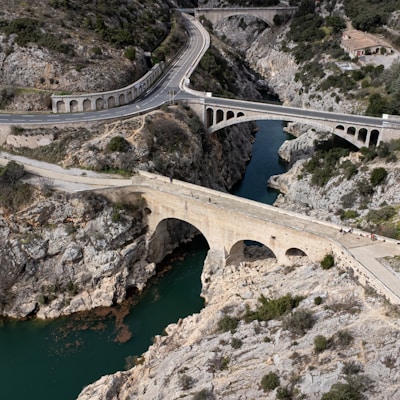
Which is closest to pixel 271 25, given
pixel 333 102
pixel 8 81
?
pixel 333 102

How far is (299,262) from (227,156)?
2965cm

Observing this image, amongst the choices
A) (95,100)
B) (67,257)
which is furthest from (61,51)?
(67,257)

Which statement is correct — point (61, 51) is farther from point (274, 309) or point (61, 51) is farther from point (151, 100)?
point (274, 309)

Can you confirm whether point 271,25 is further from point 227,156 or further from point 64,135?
point 64,135

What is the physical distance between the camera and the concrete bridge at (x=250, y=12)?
111062 mm

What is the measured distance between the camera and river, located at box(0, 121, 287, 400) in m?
36.4

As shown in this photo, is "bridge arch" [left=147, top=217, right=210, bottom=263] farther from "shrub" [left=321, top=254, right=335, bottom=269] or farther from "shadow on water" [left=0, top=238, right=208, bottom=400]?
"shrub" [left=321, top=254, right=335, bottom=269]

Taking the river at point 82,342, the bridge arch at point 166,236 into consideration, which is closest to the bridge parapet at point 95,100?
the bridge arch at point 166,236

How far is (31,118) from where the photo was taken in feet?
189

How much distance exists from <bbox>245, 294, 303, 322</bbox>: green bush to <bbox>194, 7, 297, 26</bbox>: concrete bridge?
93.7 m

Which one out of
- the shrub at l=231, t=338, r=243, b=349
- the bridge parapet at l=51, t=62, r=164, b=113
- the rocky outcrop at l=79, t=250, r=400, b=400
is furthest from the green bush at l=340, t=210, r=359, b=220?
the bridge parapet at l=51, t=62, r=164, b=113

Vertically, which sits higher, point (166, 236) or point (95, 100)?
point (95, 100)

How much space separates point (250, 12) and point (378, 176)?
78.1 meters

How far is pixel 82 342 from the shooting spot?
39.7 meters
